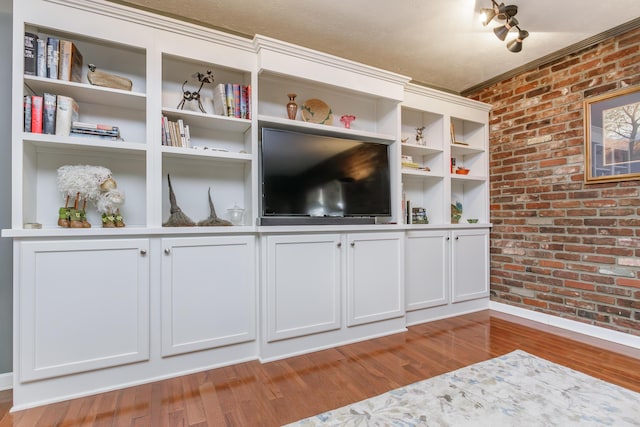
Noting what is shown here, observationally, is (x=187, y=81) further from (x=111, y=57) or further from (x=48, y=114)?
(x=48, y=114)

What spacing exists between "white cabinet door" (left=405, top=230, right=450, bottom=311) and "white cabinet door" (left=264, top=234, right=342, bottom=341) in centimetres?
81

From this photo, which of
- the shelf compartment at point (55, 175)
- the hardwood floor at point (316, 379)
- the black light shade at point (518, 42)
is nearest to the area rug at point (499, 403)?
the hardwood floor at point (316, 379)

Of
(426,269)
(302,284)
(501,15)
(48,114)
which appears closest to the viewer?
(48,114)

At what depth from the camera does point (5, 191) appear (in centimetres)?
175

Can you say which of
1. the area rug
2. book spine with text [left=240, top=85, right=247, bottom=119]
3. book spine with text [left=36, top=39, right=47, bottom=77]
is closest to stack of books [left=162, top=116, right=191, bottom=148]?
book spine with text [left=240, top=85, right=247, bottom=119]

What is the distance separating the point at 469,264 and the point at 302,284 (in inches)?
75.3

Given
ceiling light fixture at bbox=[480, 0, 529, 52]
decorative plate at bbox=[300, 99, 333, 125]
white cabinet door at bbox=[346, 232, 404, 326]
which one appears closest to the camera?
ceiling light fixture at bbox=[480, 0, 529, 52]

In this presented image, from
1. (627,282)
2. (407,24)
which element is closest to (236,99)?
(407,24)

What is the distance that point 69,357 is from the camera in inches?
64.6

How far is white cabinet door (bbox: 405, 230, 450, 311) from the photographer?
279 cm

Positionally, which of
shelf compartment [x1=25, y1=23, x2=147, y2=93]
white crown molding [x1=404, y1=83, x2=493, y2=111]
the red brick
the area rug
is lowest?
the area rug

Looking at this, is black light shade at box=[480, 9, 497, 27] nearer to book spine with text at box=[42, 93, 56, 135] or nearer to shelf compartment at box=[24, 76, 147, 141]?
shelf compartment at box=[24, 76, 147, 141]

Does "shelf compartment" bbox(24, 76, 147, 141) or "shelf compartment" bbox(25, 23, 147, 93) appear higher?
"shelf compartment" bbox(25, 23, 147, 93)

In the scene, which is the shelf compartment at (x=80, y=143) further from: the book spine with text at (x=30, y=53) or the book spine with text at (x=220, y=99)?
the book spine with text at (x=220, y=99)
